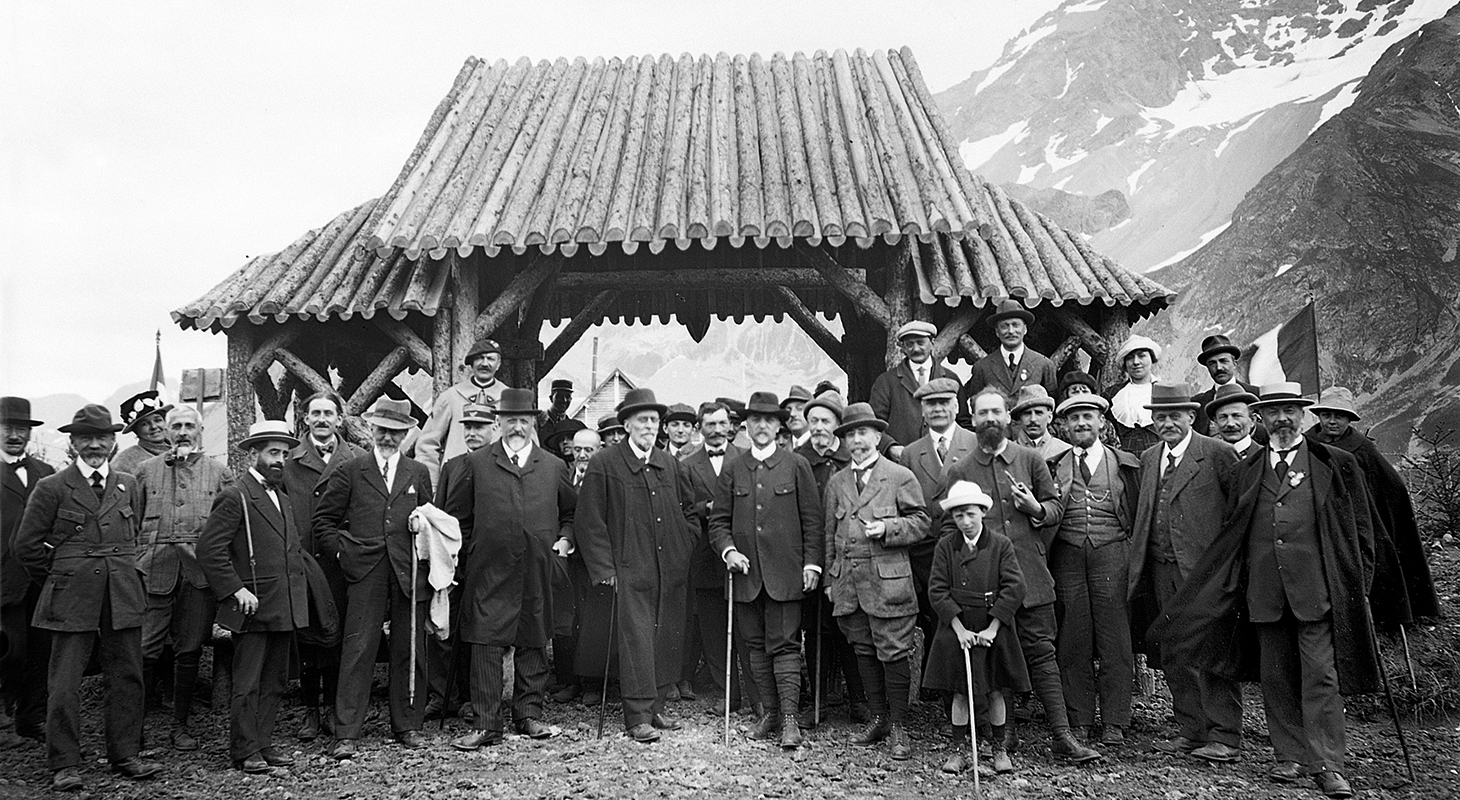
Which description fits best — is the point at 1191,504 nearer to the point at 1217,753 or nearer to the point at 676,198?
the point at 1217,753

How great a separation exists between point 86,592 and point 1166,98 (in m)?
22.9

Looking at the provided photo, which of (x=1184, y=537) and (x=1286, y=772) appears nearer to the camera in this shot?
(x=1286, y=772)

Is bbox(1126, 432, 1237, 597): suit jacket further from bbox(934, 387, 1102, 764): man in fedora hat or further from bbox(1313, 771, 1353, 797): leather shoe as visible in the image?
bbox(1313, 771, 1353, 797): leather shoe

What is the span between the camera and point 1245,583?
526 centimetres

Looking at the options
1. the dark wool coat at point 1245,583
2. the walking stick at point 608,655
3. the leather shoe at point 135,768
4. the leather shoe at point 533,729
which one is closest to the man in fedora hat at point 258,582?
the leather shoe at point 135,768

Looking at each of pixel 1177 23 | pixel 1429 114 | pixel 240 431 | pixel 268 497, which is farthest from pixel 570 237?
pixel 1177 23

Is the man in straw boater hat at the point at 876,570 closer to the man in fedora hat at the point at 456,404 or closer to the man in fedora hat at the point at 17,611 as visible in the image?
the man in fedora hat at the point at 456,404

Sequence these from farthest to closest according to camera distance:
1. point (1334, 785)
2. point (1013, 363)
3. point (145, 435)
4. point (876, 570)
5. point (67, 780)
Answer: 1. point (1013, 363)
2. point (145, 435)
3. point (876, 570)
4. point (67, 780)
5. point (1334, 785)

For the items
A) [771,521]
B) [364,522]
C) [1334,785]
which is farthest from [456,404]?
[1334,785]

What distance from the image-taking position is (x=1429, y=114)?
13602mm

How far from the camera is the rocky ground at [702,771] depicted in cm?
488

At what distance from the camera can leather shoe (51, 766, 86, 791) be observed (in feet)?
16.1

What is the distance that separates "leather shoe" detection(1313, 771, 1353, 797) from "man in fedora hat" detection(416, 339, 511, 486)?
582cm

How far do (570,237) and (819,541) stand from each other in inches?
135
